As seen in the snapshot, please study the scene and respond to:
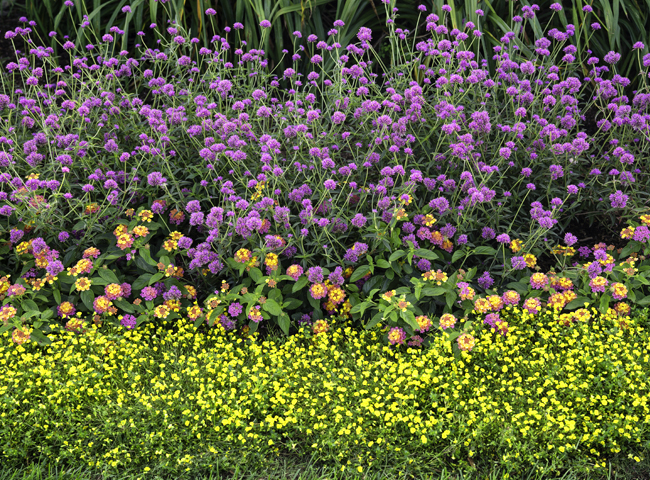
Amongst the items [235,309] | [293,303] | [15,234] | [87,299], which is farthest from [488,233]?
[15,234]

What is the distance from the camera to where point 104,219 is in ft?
13.1

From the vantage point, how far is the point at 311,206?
3447 millimetres

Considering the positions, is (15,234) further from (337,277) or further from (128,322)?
(337,277)

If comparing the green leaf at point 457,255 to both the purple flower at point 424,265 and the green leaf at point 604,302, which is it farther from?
the green leaf at point 604,302

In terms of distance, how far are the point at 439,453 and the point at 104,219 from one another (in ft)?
8.00

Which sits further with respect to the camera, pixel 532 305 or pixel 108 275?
pixel 108 275

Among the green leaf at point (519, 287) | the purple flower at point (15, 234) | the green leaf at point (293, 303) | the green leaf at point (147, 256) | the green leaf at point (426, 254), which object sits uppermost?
the purple flower at point (15, 234)

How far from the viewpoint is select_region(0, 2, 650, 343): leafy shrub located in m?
3.54

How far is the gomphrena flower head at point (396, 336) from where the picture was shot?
349cm

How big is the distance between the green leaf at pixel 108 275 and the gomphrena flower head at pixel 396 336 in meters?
1.58

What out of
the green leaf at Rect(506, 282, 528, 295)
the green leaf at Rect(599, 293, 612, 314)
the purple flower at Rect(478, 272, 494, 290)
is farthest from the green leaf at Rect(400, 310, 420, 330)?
the green leaf at Rect(599, 293, 612, 314)

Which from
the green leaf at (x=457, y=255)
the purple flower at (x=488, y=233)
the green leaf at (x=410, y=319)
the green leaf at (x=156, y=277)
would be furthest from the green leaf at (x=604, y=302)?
the green leaf at (x=156, y=277)

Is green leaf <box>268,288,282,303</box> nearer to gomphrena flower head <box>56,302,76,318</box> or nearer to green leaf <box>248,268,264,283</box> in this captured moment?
green leaf <box>248,268,264,283</box>

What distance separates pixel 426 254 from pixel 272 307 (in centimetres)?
89
